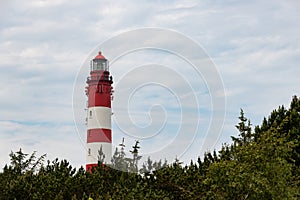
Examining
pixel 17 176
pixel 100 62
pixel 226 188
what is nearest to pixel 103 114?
pixel 100 62

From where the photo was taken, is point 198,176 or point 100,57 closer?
point 198,176

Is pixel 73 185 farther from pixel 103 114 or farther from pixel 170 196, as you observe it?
pixel 103 114

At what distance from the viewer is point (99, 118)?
4012cm

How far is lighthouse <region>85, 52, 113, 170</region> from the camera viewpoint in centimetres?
3962

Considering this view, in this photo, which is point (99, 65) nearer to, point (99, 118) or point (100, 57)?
point (100, 57)

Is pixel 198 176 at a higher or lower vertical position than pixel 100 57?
lower

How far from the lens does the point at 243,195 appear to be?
24359 millimetres

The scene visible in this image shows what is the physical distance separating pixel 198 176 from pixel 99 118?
535 inches

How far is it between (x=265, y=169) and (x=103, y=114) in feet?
58.4

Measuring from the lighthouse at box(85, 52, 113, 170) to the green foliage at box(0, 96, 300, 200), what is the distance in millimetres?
5787

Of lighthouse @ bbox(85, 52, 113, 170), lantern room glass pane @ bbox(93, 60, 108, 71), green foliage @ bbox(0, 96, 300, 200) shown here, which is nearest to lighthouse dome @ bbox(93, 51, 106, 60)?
lantern room glass pane @ bbox(93, 60, 108, 71)

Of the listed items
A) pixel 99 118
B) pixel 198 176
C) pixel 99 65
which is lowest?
pixel 198 176

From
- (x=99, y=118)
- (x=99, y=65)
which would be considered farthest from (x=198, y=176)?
(x=99, y=65)

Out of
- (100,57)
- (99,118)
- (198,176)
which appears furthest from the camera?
(100,57)
